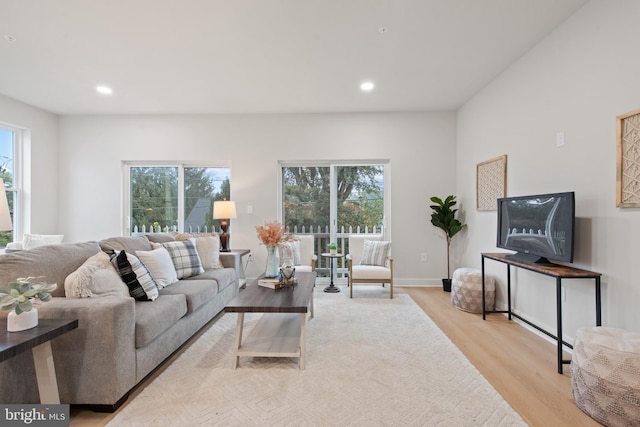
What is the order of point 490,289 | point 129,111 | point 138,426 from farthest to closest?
1. point 129,111
2. point 490,289
3. point 138,426

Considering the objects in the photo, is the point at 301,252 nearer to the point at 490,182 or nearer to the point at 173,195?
the point at 173,195

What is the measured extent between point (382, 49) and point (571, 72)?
1628 millimetres

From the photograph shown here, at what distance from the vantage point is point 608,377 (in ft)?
5.36

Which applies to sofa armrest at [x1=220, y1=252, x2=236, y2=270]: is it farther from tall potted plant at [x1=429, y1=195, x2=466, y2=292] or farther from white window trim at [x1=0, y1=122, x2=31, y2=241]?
white window trim at [x1=0, y1=122, x2=31, y2=241]

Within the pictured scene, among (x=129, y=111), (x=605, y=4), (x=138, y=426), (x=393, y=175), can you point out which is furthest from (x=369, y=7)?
(x=129, y=111)

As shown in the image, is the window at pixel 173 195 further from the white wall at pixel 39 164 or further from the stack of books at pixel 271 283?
the stack of books at pixel 271 283

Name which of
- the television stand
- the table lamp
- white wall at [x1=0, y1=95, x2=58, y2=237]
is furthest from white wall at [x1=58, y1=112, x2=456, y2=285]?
the television stand

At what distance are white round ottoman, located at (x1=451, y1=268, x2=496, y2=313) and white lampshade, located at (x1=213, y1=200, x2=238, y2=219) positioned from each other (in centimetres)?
325

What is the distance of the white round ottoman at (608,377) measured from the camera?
1.58 meters

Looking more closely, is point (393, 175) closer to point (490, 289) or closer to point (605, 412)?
point (490, 289)

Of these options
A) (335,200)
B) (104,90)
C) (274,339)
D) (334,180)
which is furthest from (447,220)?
(104,90)

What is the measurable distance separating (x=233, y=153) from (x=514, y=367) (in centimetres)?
449

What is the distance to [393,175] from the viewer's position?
4.87m

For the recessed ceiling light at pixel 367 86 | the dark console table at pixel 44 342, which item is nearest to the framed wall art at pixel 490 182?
the recessed ceiling light at pixel 367 86
